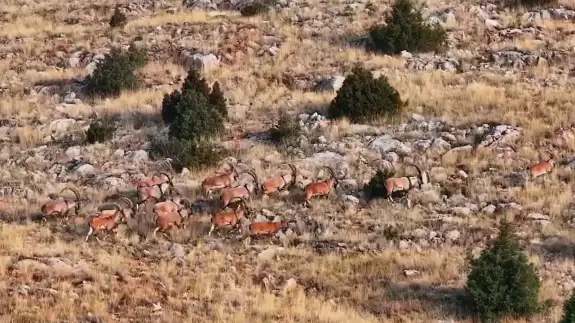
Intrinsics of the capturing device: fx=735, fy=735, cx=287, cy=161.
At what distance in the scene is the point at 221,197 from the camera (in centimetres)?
1439

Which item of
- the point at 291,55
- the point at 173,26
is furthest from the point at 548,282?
the point at 173,26

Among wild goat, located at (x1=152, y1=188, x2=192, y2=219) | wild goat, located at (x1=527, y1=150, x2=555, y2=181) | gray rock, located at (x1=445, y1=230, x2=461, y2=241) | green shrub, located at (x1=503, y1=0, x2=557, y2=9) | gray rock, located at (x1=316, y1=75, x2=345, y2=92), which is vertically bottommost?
gray rock, located at (x1=445, y1=230, x2=461, y2=241)

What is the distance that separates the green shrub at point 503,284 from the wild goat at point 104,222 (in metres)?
6.33

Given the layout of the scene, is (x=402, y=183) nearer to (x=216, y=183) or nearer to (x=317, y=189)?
(x=317, y=189)

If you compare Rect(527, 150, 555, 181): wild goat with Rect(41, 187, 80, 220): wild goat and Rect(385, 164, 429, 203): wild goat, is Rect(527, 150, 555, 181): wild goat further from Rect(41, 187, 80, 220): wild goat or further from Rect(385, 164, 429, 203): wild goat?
Rect(41, 187, 80, 220): wild goat

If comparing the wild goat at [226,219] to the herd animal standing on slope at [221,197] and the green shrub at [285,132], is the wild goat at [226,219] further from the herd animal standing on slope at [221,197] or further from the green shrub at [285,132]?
the green shrub at [285,132]

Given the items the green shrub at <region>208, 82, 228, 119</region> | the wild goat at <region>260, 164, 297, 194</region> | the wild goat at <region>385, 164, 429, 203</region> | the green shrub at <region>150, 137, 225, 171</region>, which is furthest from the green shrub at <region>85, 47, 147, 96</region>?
the wild goat at <region>385, 164, 429, 203</region>

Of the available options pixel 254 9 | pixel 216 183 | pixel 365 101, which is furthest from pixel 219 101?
pixel 254 9

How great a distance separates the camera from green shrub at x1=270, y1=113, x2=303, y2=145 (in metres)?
18.0

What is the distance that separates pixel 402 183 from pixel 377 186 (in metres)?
0.54

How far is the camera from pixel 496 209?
1418cm

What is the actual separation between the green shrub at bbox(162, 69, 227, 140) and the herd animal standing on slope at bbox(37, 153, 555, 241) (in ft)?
8.50

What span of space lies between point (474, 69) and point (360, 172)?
7.65m

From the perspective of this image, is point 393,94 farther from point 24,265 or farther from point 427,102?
point 24,265
